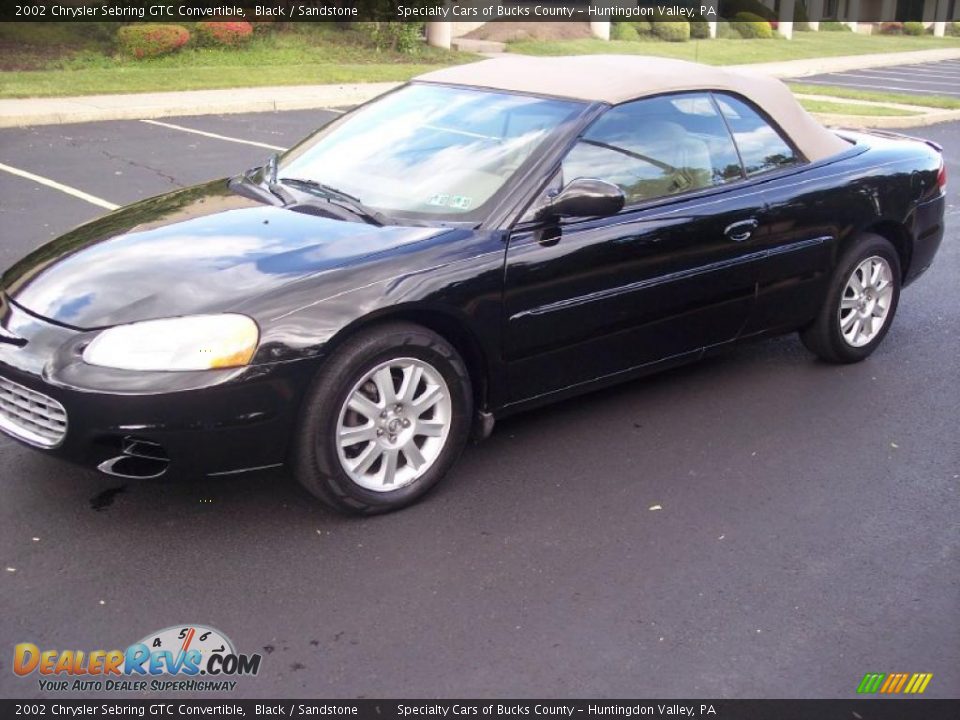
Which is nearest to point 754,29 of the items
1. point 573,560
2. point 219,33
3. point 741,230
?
point 219,33

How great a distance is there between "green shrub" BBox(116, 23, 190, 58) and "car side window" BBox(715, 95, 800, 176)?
16495 mm

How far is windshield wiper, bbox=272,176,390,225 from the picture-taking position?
14.9 ft

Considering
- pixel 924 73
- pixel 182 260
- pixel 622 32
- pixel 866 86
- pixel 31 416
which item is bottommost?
pixel 924 73

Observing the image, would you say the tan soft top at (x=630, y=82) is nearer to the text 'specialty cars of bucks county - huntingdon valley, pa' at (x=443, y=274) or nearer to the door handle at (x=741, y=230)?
the text 'specialty cars of bucks county - huntingdon valley, pa' at (x=443, y=274)

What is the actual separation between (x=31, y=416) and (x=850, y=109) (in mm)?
15802

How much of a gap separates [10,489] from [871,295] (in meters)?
4.35

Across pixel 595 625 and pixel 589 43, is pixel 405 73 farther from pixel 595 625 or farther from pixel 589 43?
pixel 595 625

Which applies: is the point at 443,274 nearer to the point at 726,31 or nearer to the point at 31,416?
the point at 31,416

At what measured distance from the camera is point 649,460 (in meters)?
4.86

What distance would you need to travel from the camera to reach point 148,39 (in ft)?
65.1

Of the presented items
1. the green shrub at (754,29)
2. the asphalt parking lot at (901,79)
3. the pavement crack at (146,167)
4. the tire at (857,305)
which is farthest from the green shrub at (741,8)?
the tire at (857,305)

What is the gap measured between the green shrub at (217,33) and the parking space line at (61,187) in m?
11.1

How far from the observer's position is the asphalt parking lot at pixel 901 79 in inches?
951
